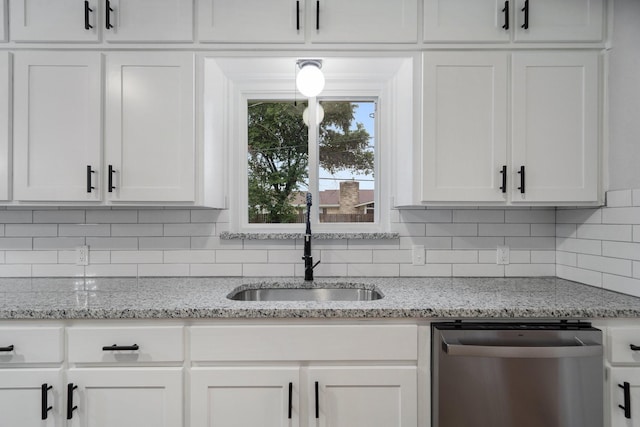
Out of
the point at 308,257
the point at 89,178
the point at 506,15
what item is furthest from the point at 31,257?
the point at 506,15

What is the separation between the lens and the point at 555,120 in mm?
1669

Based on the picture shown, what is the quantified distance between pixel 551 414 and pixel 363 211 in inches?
51.4

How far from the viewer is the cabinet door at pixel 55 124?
167cm

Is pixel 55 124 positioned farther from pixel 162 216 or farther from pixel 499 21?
pixel 499 21

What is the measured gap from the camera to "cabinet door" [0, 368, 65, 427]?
4.36 ft

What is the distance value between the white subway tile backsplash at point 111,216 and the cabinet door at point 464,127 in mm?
1622

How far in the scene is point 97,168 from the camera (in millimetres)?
1674

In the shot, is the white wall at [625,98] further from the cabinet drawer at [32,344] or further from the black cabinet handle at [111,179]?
the cabinet drawer at [32,344]

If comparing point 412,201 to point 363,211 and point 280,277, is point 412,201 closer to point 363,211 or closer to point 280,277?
point 363,211

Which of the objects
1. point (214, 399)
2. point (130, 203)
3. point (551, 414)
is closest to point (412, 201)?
point (551, 414)

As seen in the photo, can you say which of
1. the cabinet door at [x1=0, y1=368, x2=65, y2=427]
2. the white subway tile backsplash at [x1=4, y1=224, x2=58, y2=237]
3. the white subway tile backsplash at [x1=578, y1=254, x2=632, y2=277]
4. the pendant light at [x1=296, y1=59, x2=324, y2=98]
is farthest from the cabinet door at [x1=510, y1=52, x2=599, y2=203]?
the white subway tile backsplash at [x1=4, y1=224, x2=58, y2=237]

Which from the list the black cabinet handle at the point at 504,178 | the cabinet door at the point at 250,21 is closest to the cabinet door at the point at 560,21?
the black cabinet handle at the point at 504,178

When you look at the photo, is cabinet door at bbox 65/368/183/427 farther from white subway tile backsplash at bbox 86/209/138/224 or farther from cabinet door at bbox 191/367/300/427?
white subway tile backsplash at bbox 86/209/138/224

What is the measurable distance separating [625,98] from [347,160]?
Result: 4.57ft
